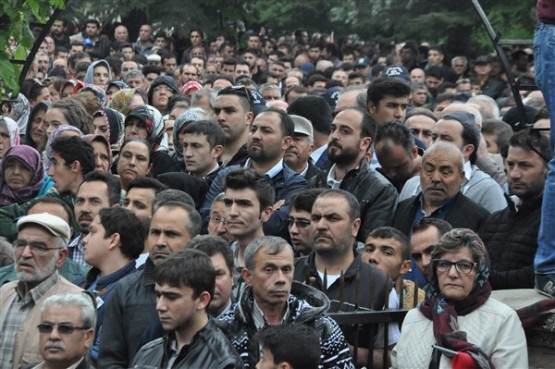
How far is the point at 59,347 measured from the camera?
833 cm

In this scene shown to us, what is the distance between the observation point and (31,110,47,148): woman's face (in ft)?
48.4

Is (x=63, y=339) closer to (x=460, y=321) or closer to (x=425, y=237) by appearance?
(x=460, y=321)

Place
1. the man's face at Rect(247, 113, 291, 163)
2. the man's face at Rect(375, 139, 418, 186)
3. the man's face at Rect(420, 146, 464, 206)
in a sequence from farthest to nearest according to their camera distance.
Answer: the man's face at Rect(247, 113, 291, 163) → the man's face at Rect(375, 139, 418, 186) → the man's face at Rect(420, 146, 464, 206)

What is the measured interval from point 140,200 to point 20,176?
1.73 m

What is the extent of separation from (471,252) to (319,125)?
5.26 meters

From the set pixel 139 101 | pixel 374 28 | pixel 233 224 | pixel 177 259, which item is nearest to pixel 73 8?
pixel 374 28

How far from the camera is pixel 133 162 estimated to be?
496 inches

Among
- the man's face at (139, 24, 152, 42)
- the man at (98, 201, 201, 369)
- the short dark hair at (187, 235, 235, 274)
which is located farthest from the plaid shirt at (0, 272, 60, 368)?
the man's face at (139, 24, 152, 42)

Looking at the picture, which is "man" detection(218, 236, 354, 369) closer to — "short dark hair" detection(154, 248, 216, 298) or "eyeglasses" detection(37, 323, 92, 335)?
"short dark hair" detection(154, 248, 216, 298)

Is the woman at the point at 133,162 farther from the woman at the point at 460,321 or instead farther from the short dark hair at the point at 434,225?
the woman at the point at 460,321

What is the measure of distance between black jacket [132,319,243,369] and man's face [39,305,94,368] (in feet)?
1.17

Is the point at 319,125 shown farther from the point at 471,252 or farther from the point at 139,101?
the point at 471,252

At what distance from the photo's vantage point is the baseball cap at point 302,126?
12361mm

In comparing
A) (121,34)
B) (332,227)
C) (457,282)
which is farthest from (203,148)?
(121,34)
